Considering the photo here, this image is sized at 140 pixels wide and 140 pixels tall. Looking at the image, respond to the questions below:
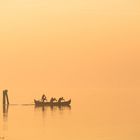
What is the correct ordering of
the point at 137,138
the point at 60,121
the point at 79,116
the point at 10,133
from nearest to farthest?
the point at 137,138, the point at 10,133, the point at 60,121, the point at 79,116

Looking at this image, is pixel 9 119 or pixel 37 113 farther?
pixel 37 113

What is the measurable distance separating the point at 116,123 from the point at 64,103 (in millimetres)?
29822

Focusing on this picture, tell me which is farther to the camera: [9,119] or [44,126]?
[9,119]

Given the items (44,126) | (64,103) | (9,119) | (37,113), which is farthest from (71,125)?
(64,103)

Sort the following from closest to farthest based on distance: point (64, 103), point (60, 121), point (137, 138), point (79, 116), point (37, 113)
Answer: point (137, 138), point (60, 121), point (79, 116), point (37, 113), point (64, 103)

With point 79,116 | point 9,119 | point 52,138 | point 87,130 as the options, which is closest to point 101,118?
point 79,116

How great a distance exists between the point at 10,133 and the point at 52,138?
160 inches

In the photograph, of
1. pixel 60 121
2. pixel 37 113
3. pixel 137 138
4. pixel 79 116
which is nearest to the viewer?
pixel 137 138

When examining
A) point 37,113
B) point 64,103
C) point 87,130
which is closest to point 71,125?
point 87,130

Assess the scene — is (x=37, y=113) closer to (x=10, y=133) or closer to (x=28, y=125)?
(x=28, y=125)

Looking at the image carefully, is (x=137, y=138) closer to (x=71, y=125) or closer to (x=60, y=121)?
(x=71, y=125)

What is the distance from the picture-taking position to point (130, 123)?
5788 cm

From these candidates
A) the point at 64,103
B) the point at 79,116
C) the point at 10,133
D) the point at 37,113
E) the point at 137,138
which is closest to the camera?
the point at 137,138

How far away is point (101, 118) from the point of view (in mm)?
64688
